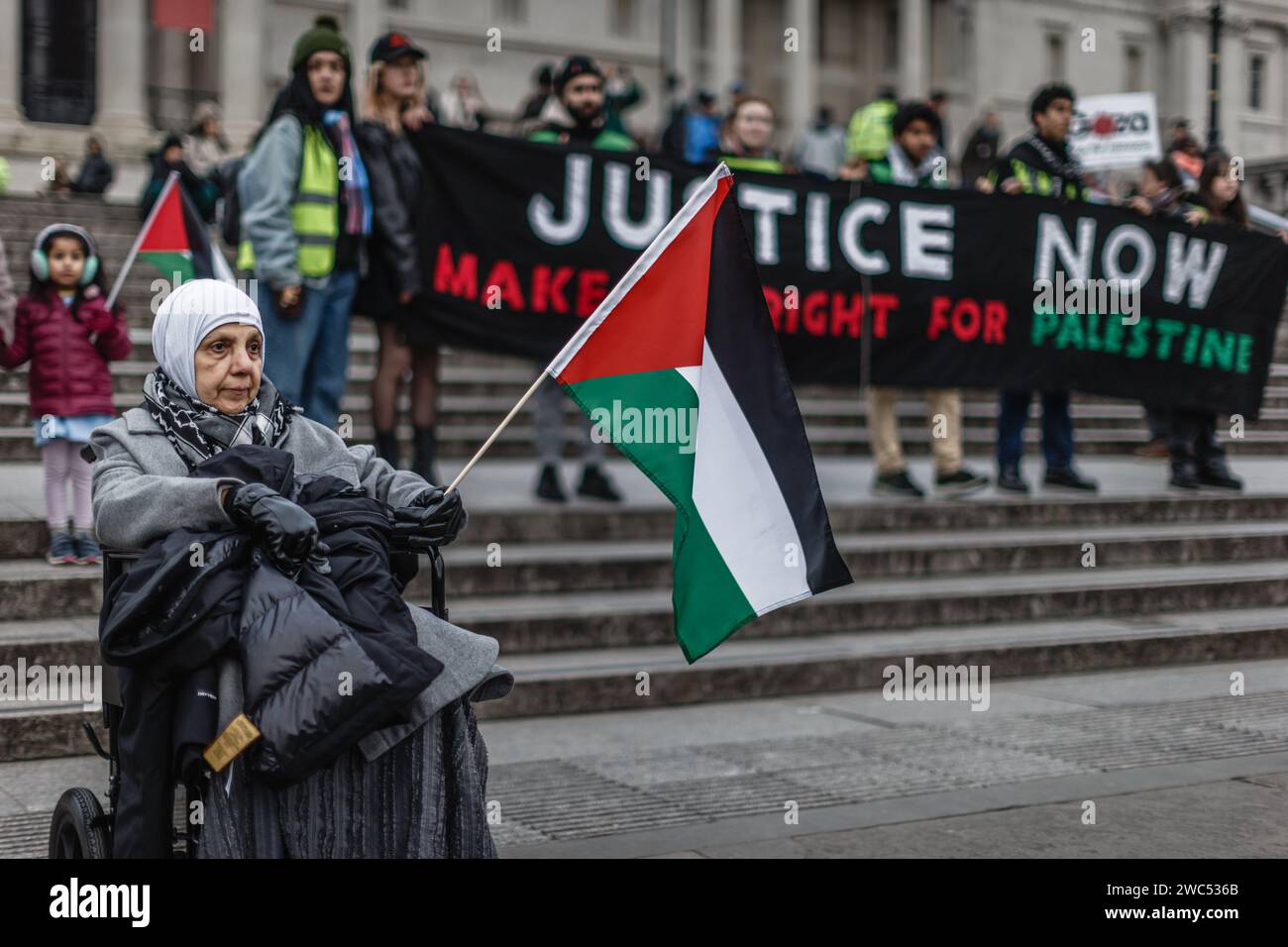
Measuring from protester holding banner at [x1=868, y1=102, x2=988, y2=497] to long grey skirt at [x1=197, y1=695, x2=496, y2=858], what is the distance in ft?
22.2

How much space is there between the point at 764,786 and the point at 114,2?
112ft

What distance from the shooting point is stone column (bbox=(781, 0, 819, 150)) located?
5122cm

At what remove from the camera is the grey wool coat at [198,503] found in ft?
12.3

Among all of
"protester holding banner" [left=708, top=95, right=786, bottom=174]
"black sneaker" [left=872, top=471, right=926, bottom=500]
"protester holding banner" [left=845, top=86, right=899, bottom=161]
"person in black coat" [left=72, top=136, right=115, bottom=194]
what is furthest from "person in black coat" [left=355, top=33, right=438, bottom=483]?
"person in black coat" [left=72, top=136, right=115, bottom=194]

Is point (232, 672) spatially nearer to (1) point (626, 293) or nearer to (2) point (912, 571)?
(1) point (626, 293)

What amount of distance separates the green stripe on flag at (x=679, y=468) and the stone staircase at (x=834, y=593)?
9.90 feet

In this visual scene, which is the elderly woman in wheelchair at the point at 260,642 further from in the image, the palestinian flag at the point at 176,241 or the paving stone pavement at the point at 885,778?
the palestinian flag at the point at 176,241

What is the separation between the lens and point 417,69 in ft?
28.6

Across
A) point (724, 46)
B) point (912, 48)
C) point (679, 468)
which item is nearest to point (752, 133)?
point (679, 468)

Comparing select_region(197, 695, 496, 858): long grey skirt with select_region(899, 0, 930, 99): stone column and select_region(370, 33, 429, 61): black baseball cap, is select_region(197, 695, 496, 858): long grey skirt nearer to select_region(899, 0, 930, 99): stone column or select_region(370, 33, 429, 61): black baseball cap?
select_region(370, 33, 429, 61): black baseball cap

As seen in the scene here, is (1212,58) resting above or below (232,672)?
above

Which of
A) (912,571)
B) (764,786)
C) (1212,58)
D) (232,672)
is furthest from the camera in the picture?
(1212,58)

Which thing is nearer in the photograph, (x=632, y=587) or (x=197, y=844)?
(x=197, y=844)
